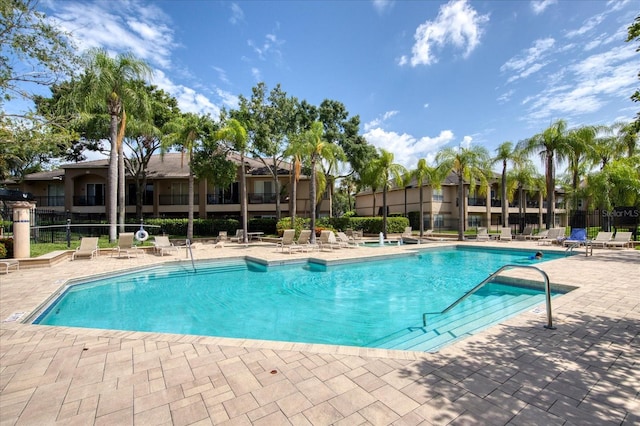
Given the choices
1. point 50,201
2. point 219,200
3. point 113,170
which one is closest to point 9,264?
point 113,170

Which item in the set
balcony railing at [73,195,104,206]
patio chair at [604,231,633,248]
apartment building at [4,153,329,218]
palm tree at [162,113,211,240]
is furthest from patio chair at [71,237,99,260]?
patio chair at [604,231,633,248]

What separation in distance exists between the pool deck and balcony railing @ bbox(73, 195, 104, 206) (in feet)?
90.7

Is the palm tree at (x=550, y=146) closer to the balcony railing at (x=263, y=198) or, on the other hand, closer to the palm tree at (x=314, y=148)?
the palm tree at (x=314, y=148)

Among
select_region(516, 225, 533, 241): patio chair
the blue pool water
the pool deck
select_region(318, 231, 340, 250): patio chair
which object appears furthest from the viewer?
select_region(516, 225, 533, 241): patio chair

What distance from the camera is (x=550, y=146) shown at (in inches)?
826

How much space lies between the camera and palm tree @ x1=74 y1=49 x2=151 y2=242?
617 inches

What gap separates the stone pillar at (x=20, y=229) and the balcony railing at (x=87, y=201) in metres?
19.1

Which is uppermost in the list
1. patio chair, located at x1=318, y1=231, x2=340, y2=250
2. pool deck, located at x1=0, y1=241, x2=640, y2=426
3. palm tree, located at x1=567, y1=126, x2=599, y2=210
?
palm tree, located at x1=567, y1=126, x2=599, y2=210

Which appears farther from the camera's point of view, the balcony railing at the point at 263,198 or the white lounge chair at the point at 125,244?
the balcony railing at the point at 263,198

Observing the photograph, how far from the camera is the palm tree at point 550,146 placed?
20.5 meters

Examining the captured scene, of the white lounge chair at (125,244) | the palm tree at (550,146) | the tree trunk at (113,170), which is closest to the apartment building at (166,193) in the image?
the tree trunk at (113,170)

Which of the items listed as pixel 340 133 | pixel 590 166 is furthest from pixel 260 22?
pixel 590 166

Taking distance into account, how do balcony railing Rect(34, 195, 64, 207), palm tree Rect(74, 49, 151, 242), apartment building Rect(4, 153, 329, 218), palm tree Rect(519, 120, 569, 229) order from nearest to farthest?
1. palm tree Rect(74, 49, 151, 242)
2. palm tree Rect(519, 120, 569, 229)
3. apartment building Rect(4, 153, 329, 218)
4. balcony railing Rect(34, 195, 64, 207)

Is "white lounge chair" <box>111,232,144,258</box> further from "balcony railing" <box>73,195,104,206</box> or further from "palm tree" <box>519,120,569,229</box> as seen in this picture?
"palm tree" <box>519,120,569,229</box>
